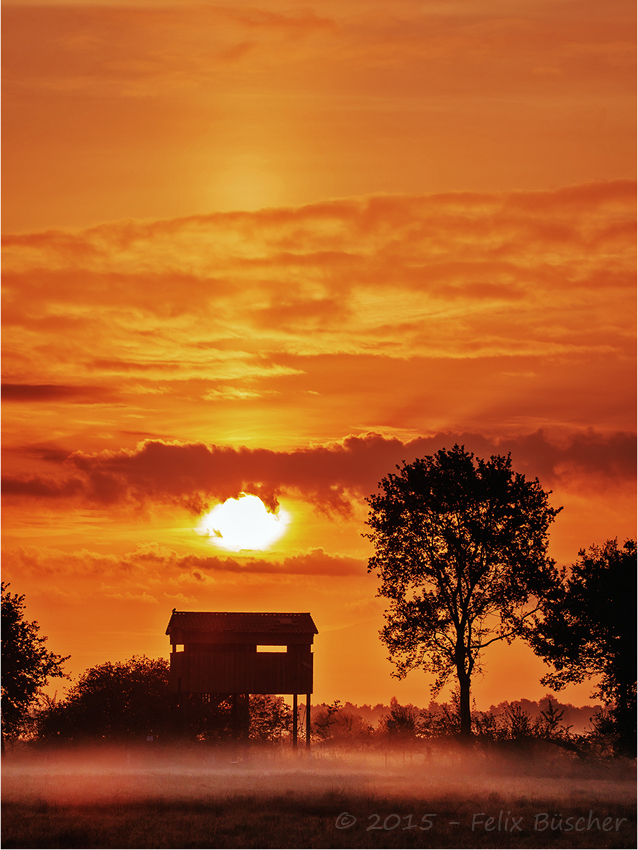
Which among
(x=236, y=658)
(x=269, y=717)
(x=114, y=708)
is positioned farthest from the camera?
(x=269, y=717)

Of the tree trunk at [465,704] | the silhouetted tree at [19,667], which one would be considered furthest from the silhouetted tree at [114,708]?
the tree trunk at [465,704]

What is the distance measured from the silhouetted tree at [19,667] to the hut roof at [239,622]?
351 inches

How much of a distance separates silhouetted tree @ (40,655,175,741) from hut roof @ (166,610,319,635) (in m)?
6.49

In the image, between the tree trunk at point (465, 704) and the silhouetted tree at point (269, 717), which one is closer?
the tree trunk at point (465, 704)

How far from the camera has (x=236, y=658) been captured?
204 feet

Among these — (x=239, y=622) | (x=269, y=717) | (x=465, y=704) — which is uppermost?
(x=239, y=622)

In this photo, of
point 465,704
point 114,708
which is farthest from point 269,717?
point 465,704

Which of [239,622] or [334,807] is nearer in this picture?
[334,807]

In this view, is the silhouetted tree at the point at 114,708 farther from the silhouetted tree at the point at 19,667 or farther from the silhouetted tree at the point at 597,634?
the silhouetted tree at the point at 597,634

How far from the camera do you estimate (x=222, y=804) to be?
123 feet

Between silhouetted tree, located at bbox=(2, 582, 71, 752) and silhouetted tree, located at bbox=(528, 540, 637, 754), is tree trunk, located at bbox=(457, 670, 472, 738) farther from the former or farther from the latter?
silhouetted tree, located at bbox=(2, 582, 71, 752)

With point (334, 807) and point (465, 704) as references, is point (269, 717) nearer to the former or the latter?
point (465, 704)

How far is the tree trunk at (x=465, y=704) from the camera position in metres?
49.9

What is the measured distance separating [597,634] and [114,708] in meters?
33.1
